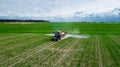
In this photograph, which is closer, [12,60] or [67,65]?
[67,65]

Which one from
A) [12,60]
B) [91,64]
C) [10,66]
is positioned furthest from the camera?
[12,60]

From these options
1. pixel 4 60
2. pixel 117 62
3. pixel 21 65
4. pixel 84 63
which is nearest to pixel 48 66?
pixel 21 65

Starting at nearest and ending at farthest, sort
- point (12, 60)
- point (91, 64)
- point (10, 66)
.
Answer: point (10, 66) < point (91, 64) < point (12, 60)

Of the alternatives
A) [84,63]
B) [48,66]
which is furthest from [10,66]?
[84,63]

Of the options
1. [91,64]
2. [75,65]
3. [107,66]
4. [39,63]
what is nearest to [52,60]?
[39,63]

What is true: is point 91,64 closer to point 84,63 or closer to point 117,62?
point 84,63

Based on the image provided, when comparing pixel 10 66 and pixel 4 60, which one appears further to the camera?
pixel 4 60

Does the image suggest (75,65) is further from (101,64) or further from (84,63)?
(101,64)
